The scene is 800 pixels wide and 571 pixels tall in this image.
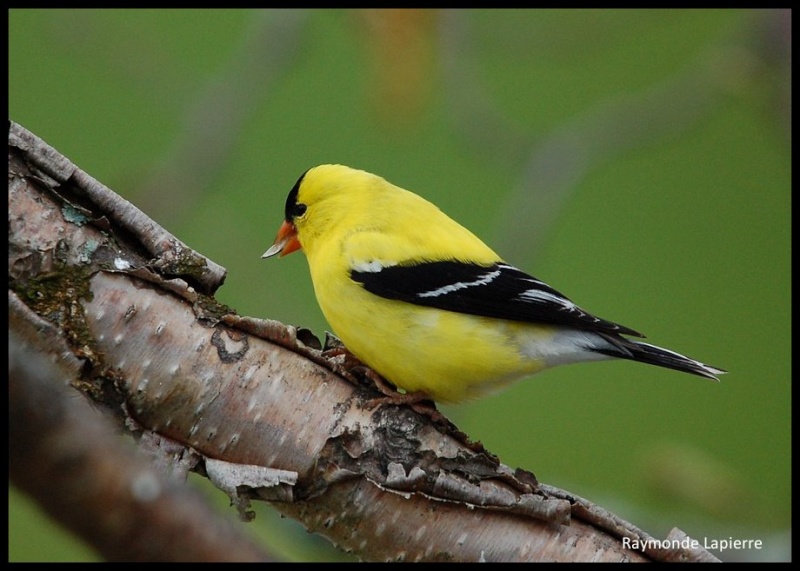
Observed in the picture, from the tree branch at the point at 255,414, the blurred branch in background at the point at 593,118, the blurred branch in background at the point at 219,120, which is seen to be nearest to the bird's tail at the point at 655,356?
the tree branch at the point at 255,414

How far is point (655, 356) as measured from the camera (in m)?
2.09

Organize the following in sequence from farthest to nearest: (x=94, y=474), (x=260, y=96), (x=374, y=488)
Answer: (x=260, y=96)
(x=374, y=488)
(x=94, y=474)

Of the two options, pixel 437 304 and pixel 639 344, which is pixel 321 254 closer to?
pixel 437 304

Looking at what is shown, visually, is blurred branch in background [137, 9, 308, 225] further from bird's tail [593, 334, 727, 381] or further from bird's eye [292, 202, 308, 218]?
bird's tail [593, 334, 727, 381]

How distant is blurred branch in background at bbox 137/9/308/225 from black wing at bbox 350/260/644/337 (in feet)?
2.39

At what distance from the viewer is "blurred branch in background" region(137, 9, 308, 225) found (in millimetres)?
2645

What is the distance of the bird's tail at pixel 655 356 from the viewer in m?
2.06

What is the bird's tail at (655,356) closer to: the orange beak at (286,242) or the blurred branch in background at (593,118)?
the blurred branch in background at (593,118)

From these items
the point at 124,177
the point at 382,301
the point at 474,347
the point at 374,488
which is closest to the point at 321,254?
the point at 382,301

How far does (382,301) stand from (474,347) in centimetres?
25

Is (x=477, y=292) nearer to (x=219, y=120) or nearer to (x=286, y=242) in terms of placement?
(x=286, y=242)

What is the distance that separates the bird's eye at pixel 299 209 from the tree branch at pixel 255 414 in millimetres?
1056

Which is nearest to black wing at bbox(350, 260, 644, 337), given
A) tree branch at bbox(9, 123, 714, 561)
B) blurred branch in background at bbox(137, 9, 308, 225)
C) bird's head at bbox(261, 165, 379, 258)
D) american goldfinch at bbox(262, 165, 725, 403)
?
american goldfinch at bbox(262, 165, 725, 403)

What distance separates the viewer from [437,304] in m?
2.12
